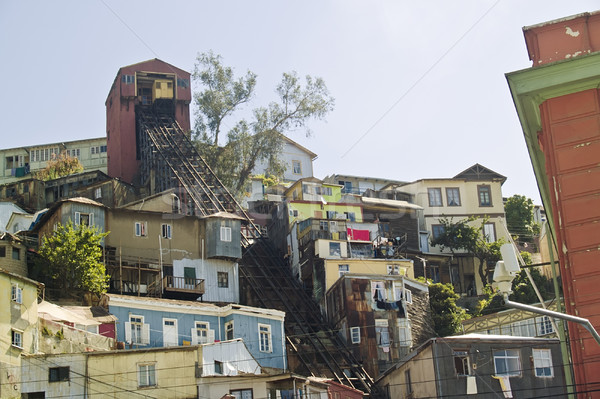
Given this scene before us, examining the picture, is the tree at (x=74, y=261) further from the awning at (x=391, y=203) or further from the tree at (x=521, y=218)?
the tree at (x=521, y=218)

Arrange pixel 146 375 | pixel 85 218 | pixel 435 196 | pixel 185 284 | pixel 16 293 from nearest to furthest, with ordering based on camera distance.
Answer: pixel 146 375, pixel 16 293, pixel 85 218, pixel 185 284, pixel 435 196

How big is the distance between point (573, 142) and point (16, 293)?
30977mm

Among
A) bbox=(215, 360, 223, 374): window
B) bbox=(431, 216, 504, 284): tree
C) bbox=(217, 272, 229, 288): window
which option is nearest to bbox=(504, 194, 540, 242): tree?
bbox=(431, 216, 504, 284): tree

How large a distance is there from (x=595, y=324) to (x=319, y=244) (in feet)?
164

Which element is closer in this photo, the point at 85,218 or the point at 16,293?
the point at 16,293

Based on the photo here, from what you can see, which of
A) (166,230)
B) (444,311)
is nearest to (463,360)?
(444,311)

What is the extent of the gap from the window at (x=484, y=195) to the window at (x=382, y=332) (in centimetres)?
3332

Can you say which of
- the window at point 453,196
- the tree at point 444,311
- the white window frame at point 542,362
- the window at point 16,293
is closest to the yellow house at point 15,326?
the window at point 16,293

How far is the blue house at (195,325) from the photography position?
55.6 meters

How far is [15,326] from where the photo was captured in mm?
45844

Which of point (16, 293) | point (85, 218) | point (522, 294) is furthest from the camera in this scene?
point (522, 294)

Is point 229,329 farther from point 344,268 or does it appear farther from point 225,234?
point 344,268

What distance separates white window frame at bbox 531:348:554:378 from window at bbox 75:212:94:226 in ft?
102

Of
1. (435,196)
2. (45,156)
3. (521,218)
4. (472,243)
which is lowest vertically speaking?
(472,243)
